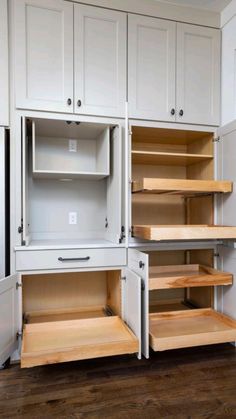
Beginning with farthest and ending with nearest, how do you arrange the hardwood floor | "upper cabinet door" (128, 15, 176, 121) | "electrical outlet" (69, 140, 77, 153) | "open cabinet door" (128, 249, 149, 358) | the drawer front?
1. "electrical outlet" (69, 140, 77, 153)
2. "upper cabinet door" (128, 15, 176, 121)
3. the drawer front
4. "open cabinet door" (128, 249, 149, 358)
5. the hardwood floor

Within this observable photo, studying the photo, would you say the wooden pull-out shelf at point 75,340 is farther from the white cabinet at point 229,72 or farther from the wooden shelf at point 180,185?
the white cabinet at point 229,72

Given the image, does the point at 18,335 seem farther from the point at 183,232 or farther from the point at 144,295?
the point at 183,232

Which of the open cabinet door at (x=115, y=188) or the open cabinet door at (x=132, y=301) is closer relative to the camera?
the open cabinet door at (x=132, y=301)

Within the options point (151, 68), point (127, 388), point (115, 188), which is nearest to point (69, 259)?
point (115, 188)

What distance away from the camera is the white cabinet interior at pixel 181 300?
179 cm

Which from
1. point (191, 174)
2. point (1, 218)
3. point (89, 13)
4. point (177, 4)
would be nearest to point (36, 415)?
point (1, 218)

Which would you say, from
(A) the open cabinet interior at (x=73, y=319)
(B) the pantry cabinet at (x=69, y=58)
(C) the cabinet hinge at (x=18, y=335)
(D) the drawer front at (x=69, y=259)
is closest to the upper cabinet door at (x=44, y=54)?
(B) the pantry cabinet at (x=69, y=58)

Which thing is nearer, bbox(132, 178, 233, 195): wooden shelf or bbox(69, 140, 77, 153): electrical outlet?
bbox(132, 178, 233, 195): wooden shelf

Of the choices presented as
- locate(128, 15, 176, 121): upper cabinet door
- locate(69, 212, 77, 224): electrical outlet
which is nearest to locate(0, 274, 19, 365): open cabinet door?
locate(69, 212, 77, 224): electrical outlet

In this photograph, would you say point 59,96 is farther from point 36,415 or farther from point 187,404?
point 187,404

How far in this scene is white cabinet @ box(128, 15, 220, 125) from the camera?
2059mm

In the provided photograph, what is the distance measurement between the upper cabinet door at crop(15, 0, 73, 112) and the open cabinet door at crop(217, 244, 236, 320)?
1.55m

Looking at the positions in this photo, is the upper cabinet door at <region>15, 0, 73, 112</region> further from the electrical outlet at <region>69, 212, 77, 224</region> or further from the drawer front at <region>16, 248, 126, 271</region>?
the drawer front at <region>16, 248, 126, 271</region>

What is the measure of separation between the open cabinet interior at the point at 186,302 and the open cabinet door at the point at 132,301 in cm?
12
